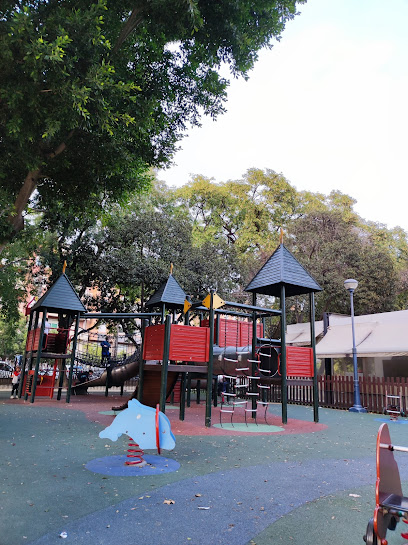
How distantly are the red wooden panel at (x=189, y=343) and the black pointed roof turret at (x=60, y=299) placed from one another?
7206mm

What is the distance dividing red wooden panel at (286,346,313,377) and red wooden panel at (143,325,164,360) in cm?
397

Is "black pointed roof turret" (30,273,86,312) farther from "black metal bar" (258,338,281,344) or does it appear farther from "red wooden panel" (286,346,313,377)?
"red wooden panel" (286,346,313,377)

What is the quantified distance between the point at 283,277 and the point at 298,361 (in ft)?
8.70

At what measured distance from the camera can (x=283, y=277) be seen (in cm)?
1198

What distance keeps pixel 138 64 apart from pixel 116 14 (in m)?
1.54

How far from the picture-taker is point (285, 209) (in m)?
35.2

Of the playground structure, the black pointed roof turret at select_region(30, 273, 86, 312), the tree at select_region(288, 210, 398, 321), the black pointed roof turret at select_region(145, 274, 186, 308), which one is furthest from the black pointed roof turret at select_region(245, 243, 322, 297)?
the tree at select_region(288, 210, 398, 321)

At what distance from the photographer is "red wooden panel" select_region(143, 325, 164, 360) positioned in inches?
431

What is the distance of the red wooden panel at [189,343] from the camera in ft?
35.3

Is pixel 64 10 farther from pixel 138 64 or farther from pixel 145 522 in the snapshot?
pixel 145 522

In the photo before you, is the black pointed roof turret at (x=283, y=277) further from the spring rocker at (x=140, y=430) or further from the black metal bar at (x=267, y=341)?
the spring rocker at (x=140, y=430)

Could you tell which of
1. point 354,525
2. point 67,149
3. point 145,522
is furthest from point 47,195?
point 354,525

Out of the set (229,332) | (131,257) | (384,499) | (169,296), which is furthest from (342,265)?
(384,499)

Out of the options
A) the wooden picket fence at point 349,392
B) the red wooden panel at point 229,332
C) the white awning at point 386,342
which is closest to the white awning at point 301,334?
the wooden picket fence at point 349,392
